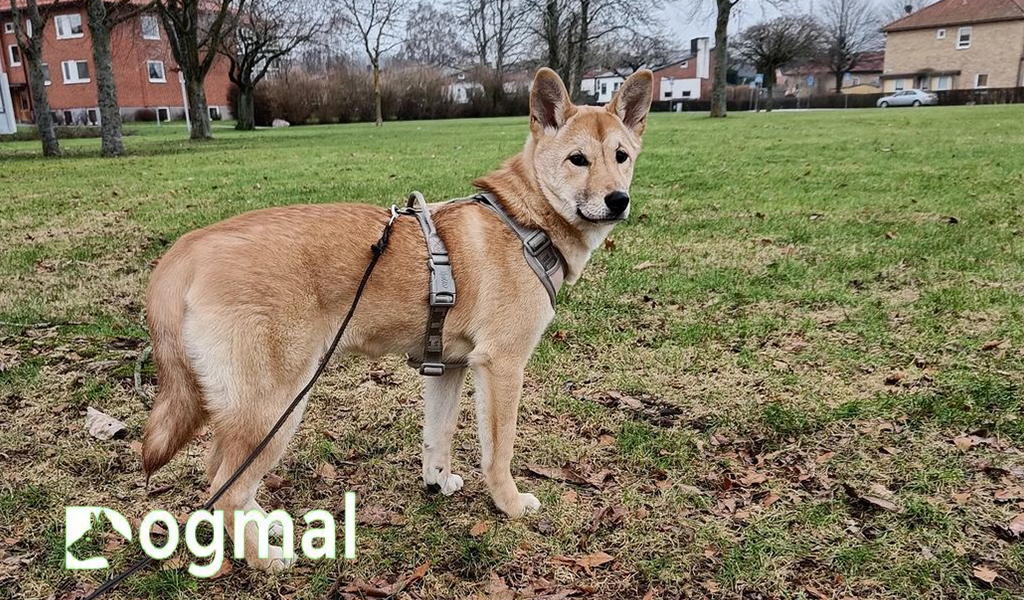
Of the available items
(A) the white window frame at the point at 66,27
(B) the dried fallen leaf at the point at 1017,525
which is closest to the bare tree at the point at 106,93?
(B) the dried fallen leaf at the point at 1017,525

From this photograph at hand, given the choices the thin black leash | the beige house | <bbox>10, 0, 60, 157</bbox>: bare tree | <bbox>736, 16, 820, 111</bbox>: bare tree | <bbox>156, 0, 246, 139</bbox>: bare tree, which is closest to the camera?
the thin black leash

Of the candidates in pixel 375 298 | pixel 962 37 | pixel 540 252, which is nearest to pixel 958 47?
pixel 962 37

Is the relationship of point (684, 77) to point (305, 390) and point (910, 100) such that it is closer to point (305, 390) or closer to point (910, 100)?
point (910, 100)

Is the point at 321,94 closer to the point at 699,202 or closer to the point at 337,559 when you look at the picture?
the point at 699,202

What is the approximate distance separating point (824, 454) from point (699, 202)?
7.29m

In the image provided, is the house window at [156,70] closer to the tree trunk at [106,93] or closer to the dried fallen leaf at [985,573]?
the tree trunk at [106,93]

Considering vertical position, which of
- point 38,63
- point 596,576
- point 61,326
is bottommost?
point 596,576

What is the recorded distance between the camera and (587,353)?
5.26 m

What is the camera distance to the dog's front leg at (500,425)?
10.5 feet

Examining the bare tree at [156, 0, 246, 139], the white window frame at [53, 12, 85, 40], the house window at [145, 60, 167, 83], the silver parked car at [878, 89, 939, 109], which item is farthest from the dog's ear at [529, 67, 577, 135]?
the silver parked car at [878, 89, 939, 109]

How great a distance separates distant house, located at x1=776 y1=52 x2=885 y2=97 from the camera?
82375mm

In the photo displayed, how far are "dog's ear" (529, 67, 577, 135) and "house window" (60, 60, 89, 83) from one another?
59808 millimetres

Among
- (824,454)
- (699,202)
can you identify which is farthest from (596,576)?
(699,202)

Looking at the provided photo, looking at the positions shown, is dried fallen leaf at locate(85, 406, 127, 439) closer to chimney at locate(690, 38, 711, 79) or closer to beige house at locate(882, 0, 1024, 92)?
beige house at locate(882, 0, 1024, 92)
